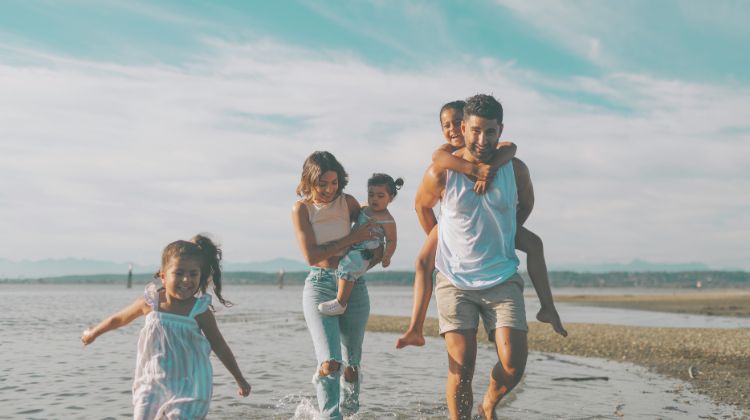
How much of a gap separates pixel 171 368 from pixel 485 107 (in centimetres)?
285

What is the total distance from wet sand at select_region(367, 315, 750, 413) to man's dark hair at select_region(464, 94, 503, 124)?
6336 millimetres

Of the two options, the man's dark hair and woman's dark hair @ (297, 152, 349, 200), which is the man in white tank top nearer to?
the man's dark hair

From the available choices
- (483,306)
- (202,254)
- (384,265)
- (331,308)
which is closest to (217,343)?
(202,254)

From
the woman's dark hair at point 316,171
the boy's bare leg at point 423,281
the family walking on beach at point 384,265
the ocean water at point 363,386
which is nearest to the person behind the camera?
the family walking on beach at point 384,265

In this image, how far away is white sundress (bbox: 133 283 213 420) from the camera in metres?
4.56

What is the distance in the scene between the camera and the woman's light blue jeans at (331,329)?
600 centimetres

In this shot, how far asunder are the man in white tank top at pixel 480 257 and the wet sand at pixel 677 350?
5.52 meters

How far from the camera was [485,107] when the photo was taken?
518 cm

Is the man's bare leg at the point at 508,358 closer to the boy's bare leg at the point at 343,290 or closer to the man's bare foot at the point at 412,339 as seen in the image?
the man's bare foot at the point at 412,339

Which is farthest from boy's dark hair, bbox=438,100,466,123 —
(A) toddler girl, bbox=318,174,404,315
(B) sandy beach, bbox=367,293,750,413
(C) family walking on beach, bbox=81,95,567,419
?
(B) sandy beach, bbox=367,293,750,413

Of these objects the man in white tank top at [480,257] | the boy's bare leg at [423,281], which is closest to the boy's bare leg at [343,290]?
the boy's bare leg at [423,281]

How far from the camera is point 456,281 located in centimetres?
536

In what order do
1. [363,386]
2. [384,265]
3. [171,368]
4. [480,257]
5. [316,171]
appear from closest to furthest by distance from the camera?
1. [171,368]
2. [480,257]
3. [316,171]
4. [384,265]
5. [363,386]

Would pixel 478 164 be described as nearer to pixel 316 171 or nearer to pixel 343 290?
pixel 316 171
